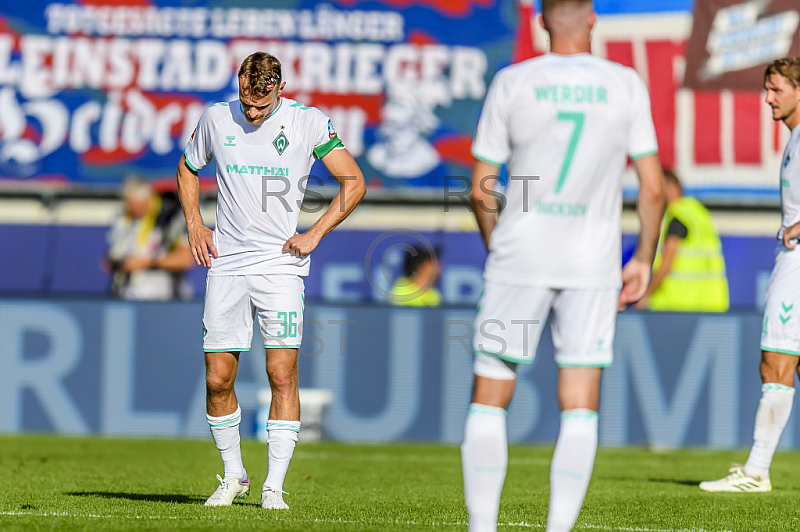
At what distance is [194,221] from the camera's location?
19.3 feet

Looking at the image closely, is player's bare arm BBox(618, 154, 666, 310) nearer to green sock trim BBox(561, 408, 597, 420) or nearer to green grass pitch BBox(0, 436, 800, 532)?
green sock trim BBox(561, 408, 597, 420)

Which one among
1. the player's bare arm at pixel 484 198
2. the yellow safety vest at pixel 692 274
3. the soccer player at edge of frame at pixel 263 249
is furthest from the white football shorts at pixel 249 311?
the yellow safety vest at pixel 692 274

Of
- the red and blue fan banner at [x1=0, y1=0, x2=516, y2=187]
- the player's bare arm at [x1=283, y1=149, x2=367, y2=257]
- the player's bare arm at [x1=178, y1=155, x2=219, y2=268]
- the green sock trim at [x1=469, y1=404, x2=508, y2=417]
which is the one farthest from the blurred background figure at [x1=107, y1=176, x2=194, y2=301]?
the green sock trim at [x1=469, y1=404, x2=508, y2=417]

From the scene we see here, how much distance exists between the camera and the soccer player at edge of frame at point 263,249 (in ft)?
19.0

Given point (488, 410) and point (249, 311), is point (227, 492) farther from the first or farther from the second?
point (488, 410)

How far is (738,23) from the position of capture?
636 inches

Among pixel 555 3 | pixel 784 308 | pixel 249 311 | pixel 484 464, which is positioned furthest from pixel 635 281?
pixel 784 308

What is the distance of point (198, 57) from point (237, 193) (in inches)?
438

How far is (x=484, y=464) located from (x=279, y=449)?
1872mm

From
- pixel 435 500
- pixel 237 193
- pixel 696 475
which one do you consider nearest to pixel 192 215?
pixel 237 193

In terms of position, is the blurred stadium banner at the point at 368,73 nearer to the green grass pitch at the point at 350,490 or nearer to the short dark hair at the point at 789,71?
the green grass pitch at the point at 350,490

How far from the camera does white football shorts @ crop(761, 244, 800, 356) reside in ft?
23.1

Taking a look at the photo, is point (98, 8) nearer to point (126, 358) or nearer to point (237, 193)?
point (126, 358)

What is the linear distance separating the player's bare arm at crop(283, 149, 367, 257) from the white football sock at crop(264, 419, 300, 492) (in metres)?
0.82
